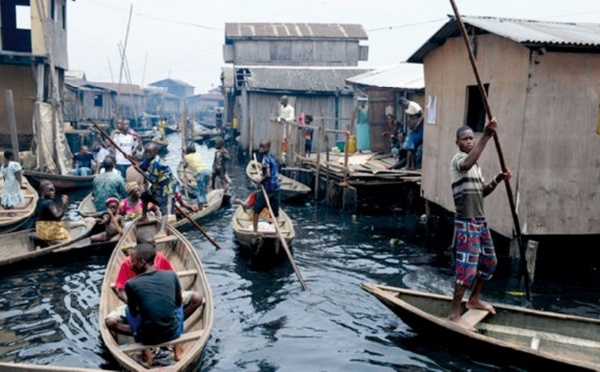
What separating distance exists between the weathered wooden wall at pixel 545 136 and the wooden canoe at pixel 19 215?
9293 millimetres

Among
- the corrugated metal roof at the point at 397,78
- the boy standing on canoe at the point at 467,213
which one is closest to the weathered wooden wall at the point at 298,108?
the corrugated metal roof at the point at 397,78

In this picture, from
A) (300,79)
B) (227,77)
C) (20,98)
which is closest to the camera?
(20,98)

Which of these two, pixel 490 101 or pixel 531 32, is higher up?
pixel 531 32

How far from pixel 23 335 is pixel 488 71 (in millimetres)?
Result: 8144

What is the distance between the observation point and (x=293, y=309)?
8148 mm

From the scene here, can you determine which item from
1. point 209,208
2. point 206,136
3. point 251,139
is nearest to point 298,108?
point 251,139

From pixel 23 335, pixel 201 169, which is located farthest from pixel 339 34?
pixel 23 335

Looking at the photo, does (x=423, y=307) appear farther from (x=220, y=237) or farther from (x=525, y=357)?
(x=220, y=237)

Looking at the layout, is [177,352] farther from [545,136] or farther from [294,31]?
[294,31]

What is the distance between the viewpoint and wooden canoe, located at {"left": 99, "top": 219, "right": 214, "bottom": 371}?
507 cm

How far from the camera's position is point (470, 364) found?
6246 millimetres

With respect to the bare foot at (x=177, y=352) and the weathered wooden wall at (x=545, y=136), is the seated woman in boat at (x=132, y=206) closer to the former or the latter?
the bare foot at (x=177, y=352)

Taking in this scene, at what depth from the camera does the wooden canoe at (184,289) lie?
507 centimetres

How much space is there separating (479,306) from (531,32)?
192 inches
